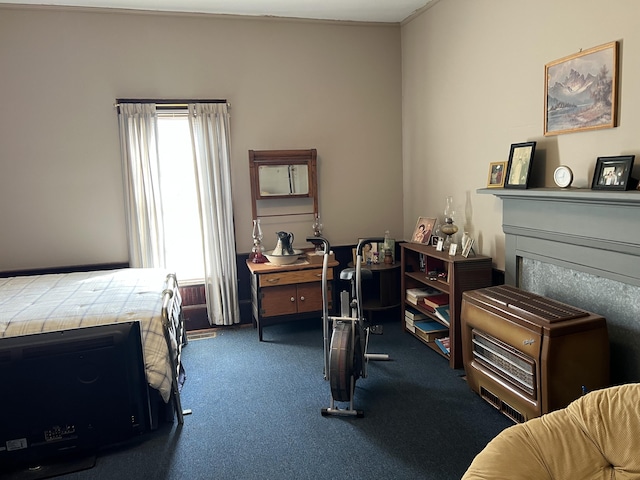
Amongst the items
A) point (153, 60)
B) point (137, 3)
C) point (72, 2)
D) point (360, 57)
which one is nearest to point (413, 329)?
point (360, 57)

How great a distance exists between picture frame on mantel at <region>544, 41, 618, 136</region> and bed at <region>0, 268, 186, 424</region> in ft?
8.46

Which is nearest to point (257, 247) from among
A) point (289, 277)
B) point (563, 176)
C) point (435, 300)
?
point (289, 277)

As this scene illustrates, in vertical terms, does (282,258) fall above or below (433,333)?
above

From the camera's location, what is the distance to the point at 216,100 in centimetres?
414

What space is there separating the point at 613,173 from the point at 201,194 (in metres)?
3.14

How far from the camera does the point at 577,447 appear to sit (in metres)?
1.58

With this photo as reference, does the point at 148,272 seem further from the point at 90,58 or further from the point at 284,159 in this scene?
the point at 90,58

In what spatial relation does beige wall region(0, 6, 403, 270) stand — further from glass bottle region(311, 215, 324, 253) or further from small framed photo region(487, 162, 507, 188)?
small framed photo region(487, 162, 507, 188)

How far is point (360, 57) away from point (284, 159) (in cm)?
126

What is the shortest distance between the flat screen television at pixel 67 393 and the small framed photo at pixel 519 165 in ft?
8.10

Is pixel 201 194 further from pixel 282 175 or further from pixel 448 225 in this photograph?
pixel 448 225

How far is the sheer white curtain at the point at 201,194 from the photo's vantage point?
3979 mm

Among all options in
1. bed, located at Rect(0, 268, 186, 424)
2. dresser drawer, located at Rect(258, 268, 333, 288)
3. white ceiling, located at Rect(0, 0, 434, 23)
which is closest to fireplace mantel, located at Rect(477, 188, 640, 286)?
dresser drawer, located at Rect(258, 268, 333, 288)

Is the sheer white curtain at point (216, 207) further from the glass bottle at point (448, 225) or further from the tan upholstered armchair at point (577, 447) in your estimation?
the tan upholstered armchair at point (577, 447)
